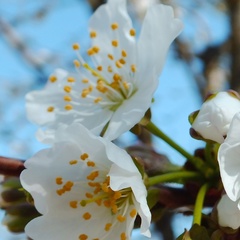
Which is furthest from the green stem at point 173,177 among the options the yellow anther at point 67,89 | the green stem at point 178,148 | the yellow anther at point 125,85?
the yellow anther at point 67,89

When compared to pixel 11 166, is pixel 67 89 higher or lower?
lower

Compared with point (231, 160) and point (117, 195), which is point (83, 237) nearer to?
point (117, 195)

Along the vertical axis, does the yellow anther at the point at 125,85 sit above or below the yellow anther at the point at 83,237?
above

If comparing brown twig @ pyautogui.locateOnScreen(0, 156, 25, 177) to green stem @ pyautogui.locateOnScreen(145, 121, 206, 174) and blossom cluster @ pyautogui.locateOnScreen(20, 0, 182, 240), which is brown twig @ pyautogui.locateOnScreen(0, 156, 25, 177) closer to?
blossom cluster @ pyautogui.locateOnScreen(20, 0, 182, 240)

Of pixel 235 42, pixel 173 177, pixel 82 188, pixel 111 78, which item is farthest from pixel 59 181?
pixel 235 42

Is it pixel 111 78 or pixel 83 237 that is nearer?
pixel 83 237

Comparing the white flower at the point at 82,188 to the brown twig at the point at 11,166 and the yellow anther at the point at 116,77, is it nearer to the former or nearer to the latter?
the brown twig at the point at 11,166
